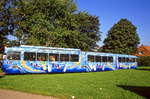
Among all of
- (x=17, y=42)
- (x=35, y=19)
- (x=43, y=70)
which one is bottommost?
(x=43, y=70)

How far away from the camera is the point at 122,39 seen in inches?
2302

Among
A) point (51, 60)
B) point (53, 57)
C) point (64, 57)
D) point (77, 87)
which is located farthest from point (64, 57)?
point (77, 87)

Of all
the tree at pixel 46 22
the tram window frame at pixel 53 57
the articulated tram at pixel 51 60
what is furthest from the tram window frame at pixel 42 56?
the tree at pixel 46 22

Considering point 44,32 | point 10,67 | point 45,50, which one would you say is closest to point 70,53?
point 45,50

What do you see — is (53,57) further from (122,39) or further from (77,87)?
(122,39)

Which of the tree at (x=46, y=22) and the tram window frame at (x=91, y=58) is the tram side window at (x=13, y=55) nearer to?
the tram window frame at (x=91, y=58)

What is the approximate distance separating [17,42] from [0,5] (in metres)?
7.22

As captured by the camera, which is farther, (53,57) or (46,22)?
(46,22)

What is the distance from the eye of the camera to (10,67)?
19172 millimetres

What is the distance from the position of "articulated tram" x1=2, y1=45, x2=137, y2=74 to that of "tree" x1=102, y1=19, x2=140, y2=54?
29789 millimetres

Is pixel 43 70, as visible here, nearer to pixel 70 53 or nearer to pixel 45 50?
pixel 45 50

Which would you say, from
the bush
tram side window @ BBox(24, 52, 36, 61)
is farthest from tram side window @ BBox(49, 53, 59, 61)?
the bush

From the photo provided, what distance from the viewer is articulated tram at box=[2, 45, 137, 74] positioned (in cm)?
1950

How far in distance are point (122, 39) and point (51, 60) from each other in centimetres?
4031
